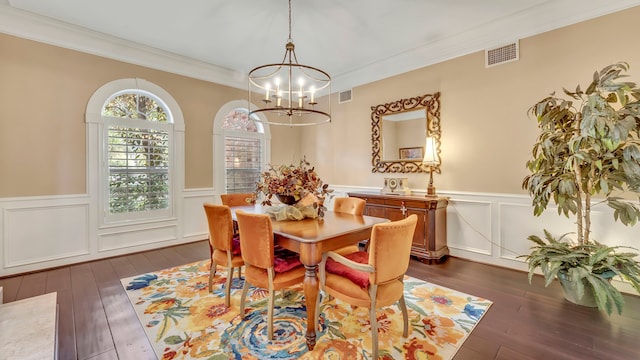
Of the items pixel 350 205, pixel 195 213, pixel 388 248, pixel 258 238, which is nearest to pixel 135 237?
pixel 195 213

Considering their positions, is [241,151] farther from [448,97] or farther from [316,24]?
[448,97]

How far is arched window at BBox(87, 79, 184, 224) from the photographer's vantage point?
3750 mm

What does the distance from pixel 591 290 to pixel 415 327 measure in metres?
1.64

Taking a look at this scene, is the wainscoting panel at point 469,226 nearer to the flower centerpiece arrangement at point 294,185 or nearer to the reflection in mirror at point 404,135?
the reflection in mirror at point 404,135

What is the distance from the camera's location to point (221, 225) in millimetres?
2514

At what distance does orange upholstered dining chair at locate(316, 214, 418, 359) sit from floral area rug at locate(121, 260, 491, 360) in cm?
22

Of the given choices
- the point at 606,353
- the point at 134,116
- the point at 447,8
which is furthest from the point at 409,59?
the point at 134,116

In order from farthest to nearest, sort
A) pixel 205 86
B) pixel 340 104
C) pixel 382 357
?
pixel 340 104, pixel 205 86, pixel 382 357

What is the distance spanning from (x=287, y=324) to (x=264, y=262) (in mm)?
596

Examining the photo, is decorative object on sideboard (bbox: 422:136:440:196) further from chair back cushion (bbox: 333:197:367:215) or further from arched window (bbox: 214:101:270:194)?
arched window (bbox: 214:101:270:194)

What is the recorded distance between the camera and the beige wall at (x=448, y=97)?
9.57ft

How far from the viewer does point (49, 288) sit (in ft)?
9.34

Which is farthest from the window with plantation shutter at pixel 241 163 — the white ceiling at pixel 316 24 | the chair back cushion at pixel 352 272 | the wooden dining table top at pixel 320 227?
the chair back cushion at pixel 352 272

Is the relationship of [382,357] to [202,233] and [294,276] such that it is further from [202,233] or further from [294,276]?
[202,233]
